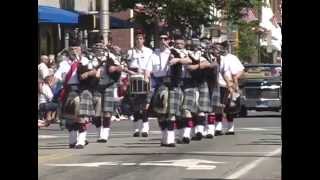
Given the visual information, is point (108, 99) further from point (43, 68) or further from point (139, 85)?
point (43, 68)

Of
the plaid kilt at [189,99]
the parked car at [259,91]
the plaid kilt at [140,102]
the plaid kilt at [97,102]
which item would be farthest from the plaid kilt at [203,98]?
the parked car at [259,91]

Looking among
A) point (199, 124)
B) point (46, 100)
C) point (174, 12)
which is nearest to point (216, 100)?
point (199, 124)

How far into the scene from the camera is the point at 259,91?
24.7m

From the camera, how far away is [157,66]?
1286 cm

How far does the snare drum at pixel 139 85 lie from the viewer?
15080 mm

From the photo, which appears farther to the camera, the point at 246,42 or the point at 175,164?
the point at 246,42

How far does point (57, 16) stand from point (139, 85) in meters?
9.95

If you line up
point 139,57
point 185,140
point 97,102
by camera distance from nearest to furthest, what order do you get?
1. point 97,102
2. point 185,140
3. point 139,57

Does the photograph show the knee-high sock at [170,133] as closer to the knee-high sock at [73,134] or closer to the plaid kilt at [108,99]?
the plaid kilt at [108,99]

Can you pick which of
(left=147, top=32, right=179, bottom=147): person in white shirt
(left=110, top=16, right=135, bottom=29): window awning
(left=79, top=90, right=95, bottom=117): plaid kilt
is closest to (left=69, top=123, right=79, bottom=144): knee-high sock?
(left=79, top=90, right=95, bottom=117): plaid kilt

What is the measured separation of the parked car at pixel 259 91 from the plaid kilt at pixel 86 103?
11.7 metres
